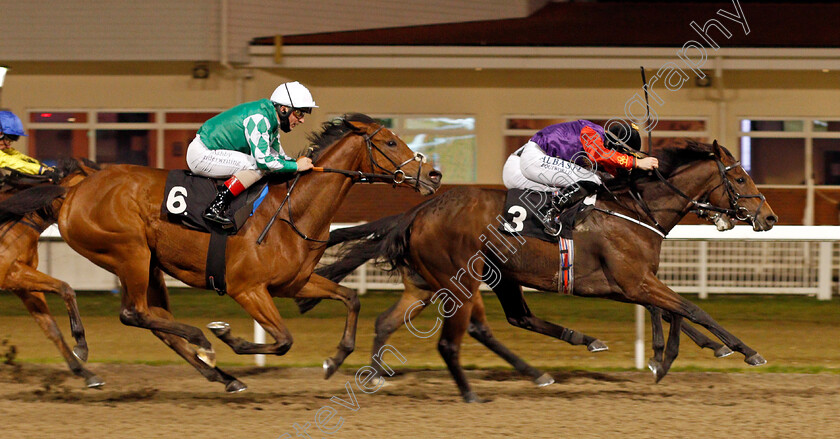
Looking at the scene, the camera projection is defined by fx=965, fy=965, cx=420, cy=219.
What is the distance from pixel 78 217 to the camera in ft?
17.0

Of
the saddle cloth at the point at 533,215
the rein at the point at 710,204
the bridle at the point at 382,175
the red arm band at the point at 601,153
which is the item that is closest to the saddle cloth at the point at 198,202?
the bridle at the point at 382,175

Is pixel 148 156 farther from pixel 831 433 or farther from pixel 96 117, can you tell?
pixel 831 433

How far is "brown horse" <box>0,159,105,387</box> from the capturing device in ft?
18.0

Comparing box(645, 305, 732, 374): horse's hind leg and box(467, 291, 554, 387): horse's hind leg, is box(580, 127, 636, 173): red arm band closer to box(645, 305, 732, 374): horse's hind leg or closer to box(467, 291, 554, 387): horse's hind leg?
box(645, 305, 732, 374): horse's hind leg

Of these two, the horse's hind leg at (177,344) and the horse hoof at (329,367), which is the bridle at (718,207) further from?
the horse's hind leg at (177,344)

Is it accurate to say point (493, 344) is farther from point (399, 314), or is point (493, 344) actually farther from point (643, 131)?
point (643, 131)

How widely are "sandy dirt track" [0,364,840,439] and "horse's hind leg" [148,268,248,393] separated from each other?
10 cm

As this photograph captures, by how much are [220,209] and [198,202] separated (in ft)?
0.44

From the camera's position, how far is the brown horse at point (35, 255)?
548cm

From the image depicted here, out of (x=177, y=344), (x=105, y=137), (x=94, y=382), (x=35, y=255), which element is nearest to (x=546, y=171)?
(x=177, y=344)

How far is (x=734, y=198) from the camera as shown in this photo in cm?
527

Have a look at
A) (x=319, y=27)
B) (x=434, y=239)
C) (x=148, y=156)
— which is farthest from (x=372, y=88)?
(x=434, y=239)

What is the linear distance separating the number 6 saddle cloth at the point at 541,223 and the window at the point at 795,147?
275 inches

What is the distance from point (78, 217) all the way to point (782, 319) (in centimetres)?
598
